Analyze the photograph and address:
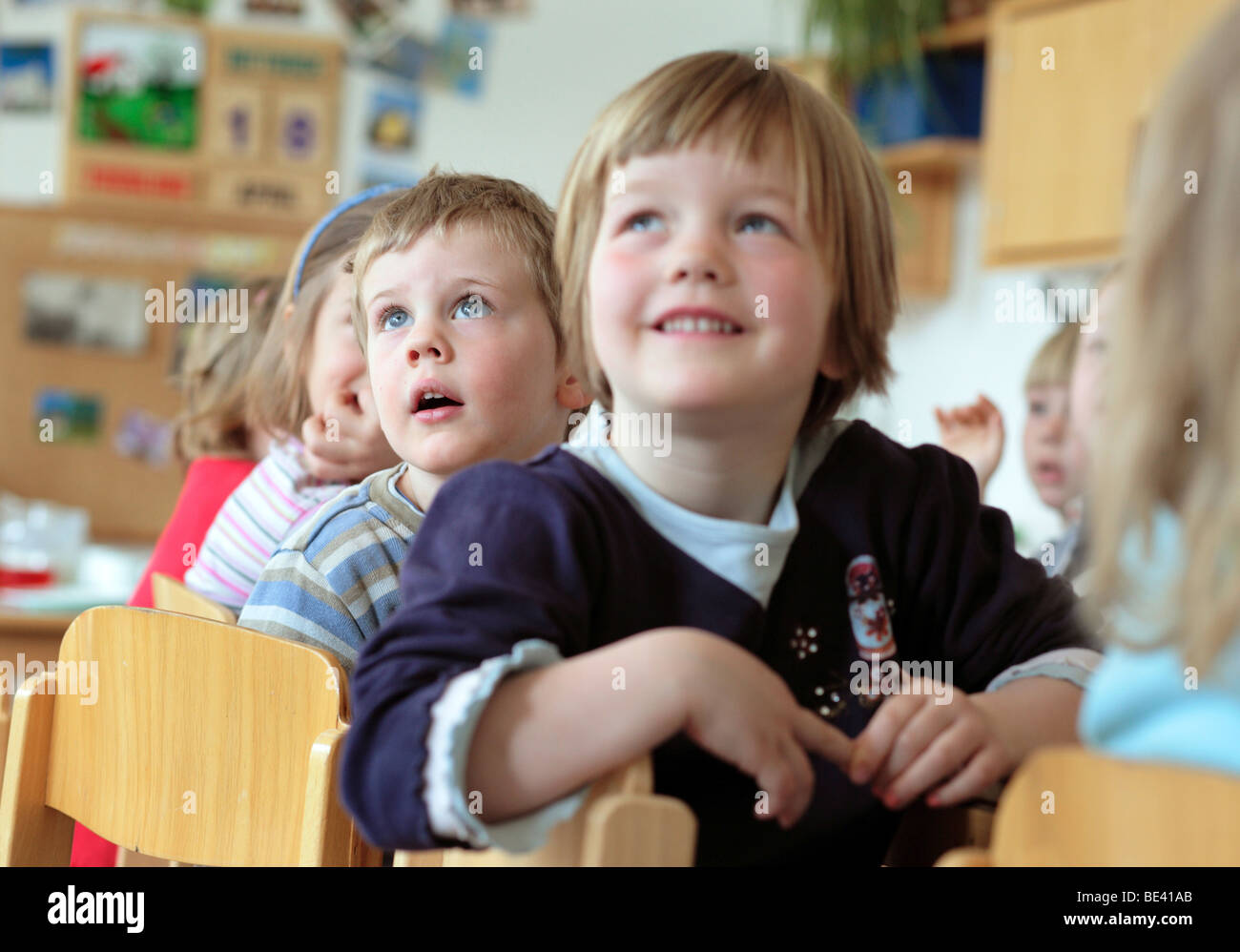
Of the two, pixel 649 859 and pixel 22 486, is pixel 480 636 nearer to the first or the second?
pixel 649 859

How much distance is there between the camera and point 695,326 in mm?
687

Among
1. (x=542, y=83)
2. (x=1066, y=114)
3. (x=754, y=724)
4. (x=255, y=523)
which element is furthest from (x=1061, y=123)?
(x=754, y=724)

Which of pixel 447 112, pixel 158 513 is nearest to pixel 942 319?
pixel 447 112

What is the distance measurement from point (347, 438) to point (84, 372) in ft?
8.74

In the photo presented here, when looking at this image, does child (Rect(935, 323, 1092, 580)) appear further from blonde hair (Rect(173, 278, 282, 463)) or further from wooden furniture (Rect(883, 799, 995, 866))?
blonde hair (Rect(173, 278, 282, 463))

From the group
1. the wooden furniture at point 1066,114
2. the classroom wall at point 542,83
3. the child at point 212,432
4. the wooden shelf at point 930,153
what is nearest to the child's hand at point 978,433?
the child at point 212,432

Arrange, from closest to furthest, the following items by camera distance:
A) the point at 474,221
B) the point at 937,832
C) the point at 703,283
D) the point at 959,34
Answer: the point at 703,283
the point at 937,832
the point at 474,221
the point at 959,34

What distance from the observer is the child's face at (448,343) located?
1004 millimetres

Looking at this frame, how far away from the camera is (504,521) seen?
67 cm

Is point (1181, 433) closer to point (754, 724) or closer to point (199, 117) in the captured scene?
point (754, 724)

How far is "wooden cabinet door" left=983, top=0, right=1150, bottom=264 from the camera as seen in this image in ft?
9.59

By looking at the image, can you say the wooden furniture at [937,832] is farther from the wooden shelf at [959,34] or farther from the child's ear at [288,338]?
the wooden shelf at [959,34]

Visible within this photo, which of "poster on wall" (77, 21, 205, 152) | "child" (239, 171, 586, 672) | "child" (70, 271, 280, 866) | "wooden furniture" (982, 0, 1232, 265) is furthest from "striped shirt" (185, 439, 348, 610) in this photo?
"poster on wall" (77, 21, 205, 152)

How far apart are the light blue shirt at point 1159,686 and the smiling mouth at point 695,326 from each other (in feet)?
0.83
